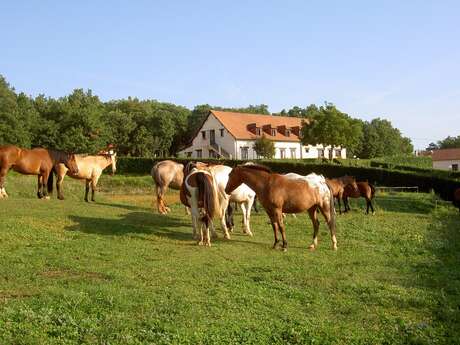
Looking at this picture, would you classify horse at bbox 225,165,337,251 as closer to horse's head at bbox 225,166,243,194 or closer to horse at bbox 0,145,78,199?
horse's head at bbox 225,166,243,194

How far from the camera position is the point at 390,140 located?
313 ft

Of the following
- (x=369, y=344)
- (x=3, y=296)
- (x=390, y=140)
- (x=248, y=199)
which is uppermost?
(x=390, y=140)

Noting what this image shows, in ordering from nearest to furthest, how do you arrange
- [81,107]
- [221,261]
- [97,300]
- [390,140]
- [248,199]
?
[97,300] < [221,261] < [248,199] < [81,107] < [390,140]

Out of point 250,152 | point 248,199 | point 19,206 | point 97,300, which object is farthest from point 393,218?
point 250,152

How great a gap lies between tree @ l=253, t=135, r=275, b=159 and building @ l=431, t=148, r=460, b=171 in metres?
38.5

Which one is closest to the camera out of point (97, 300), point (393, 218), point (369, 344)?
point (369, 344)

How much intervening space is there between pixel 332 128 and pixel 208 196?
51.8m

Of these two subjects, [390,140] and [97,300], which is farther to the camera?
[390,140]

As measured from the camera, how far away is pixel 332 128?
62125 mm

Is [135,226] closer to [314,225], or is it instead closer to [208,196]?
[208,196]

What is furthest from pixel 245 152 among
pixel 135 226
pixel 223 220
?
pixel 223 220

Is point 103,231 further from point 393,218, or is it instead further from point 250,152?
point 250,152

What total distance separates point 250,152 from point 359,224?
5412 centimetres

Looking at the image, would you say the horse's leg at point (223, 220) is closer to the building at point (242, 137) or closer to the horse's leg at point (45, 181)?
the horse's leg at point (45, 181)
